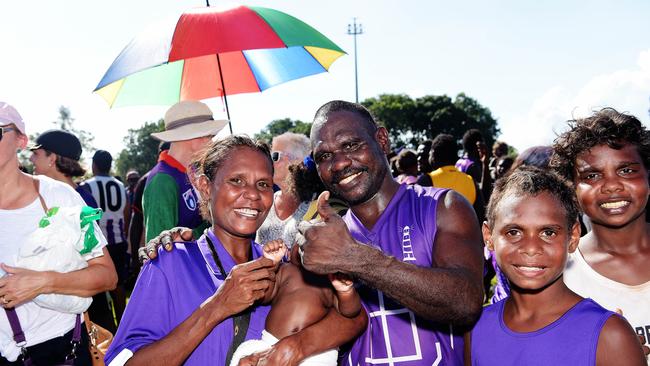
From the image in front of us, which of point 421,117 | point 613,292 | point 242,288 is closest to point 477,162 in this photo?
point 613,292

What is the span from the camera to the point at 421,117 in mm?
71938

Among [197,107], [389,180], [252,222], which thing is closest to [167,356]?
[252,222]

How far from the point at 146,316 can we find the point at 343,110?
132 centimetres

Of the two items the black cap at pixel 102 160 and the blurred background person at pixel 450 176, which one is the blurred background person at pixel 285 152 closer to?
the blurred background person at pixel 450 176

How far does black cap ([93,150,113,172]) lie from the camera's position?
7.19 metres

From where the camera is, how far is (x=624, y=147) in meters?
2.52

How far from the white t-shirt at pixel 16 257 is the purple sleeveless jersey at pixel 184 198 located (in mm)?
862

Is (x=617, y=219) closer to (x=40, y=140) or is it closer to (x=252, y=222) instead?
(x=252, y=222)

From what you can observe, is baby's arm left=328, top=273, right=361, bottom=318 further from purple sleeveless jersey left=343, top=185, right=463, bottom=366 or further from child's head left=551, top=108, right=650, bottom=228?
child's head left=551, top=108, right=650, bottom=228

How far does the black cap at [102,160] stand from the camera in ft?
23.6

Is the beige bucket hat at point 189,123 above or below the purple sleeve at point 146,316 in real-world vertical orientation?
above

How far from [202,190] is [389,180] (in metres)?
0.92

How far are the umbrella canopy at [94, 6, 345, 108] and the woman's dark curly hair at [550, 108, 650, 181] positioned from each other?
2.10 m

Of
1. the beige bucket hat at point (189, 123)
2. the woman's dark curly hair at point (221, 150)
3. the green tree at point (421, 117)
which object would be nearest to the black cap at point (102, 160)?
the beige bucket hat at point (189, 123)
